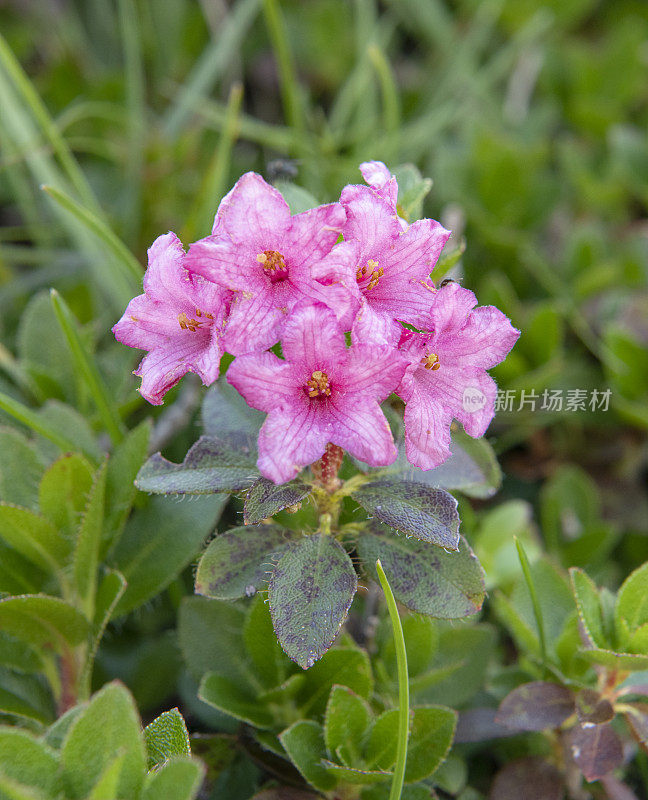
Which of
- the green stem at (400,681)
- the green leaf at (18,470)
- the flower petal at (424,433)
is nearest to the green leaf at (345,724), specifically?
the green stem at (400,681)

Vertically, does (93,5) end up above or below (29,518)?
above

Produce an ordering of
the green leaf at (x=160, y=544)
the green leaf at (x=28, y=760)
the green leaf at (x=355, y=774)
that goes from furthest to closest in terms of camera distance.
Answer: the green leaf at (x=160, y=544), the green leaf at (x=355, y=774), the green leaf at (x=28, y=760)

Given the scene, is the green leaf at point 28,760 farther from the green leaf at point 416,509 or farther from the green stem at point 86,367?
the green stem at point 86,367

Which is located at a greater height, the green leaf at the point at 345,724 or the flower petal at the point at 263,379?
the flower petal at the point at 263,379

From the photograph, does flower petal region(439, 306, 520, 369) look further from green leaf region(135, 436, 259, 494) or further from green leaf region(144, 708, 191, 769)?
green leaf region(144, 708, 191, 769)

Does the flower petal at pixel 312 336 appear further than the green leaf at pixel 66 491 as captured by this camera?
No

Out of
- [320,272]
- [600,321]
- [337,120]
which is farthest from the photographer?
[337,120]

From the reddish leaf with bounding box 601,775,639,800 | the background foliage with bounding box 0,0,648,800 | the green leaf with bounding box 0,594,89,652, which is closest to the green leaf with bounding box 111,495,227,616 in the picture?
the background foliage with bounding box 0,0,648,800

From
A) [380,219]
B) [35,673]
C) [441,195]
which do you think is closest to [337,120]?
[441,195]

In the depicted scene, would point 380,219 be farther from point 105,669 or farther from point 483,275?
point 483,275
